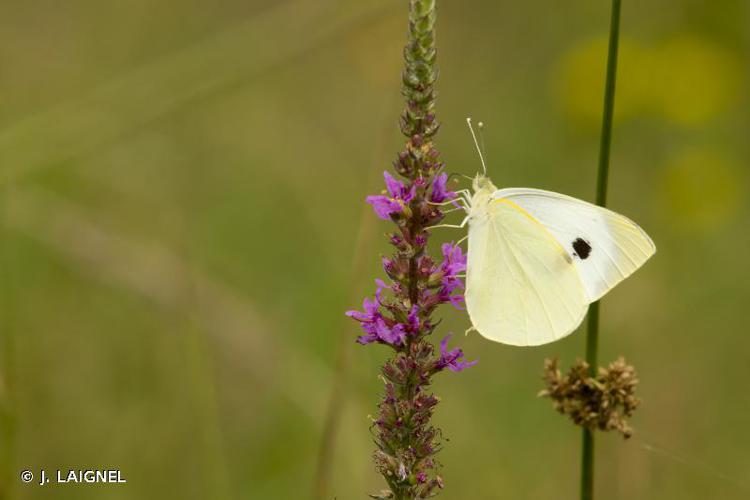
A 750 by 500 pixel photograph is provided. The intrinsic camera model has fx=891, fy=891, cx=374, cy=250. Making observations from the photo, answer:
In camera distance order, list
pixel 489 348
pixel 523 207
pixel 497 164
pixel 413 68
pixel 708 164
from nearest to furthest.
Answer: pixel 413 68
pixel 523 207
pixel 489 348
pixel 708 164
pixel 497 164

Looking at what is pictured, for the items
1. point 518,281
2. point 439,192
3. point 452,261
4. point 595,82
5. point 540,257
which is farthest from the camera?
point 595,82

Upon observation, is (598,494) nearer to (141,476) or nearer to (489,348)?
(489,348)

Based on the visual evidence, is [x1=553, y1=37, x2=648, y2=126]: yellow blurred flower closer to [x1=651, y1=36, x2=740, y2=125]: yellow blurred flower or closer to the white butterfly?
[x1=651, y1=36, x2=740, y2=125]: yellow blurred flower

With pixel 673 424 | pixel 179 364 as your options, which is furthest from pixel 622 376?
pixel 179 364

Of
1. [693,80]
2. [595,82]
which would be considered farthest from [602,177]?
[595,82]

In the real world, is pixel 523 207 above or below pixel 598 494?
above

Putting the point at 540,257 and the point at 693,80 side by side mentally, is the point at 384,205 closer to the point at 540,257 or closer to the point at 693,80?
the point at 540,257

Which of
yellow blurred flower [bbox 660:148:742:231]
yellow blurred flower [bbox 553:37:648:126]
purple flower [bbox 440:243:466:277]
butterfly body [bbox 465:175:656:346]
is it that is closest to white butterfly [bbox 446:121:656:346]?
butterfly body [bbox 465:175:656:346]
